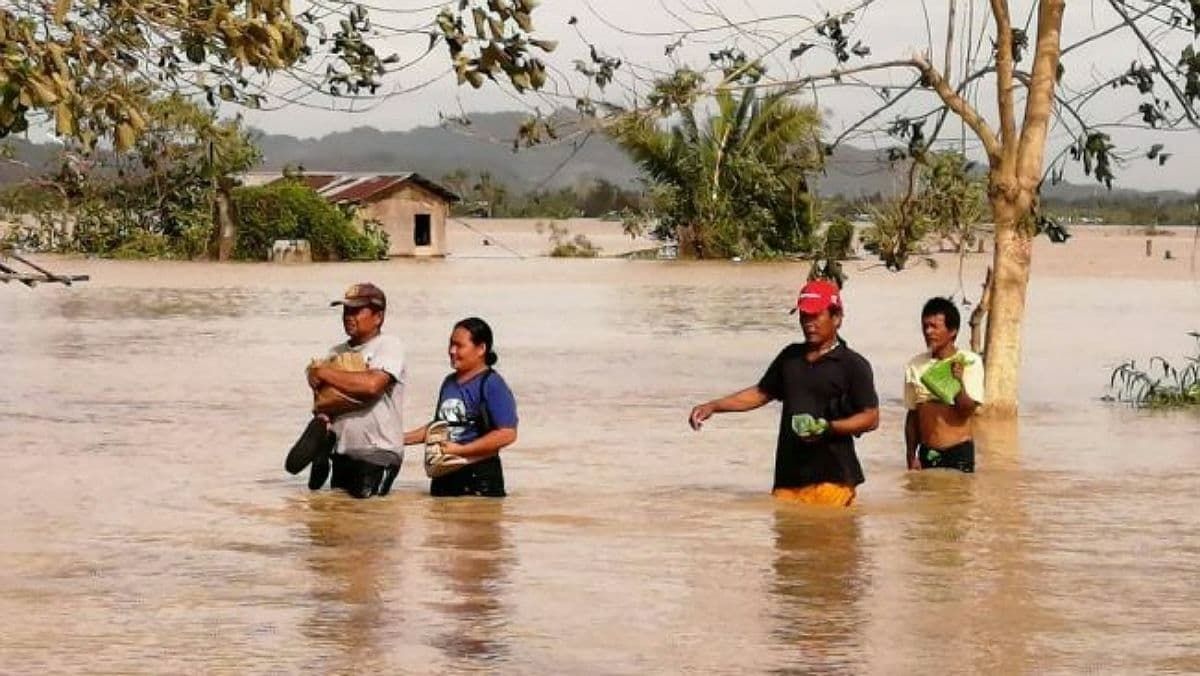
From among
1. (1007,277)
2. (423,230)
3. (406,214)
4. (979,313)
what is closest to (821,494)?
(1007,277)

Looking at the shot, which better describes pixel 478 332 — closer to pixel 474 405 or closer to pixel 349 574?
pixel 474 405

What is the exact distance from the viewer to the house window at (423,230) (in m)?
66.6

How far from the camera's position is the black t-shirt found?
10859mm

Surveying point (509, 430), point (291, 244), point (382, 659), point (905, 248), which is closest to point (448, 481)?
point (509, 430)

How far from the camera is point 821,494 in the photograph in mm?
Answer: 11273

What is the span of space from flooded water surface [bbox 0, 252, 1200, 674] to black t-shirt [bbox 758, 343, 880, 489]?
15.4 inches

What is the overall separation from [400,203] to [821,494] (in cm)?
5434

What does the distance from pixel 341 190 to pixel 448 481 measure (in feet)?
173

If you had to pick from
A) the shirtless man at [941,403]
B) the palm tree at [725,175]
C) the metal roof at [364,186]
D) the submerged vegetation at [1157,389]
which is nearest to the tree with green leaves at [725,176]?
the palm tree at [725,175]

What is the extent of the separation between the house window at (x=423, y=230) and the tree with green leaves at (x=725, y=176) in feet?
23.8

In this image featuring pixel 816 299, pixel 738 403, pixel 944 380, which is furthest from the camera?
pixel 944 380

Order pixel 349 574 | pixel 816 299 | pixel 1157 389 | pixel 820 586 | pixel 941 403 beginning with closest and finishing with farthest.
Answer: pixel 820 586
pixel 349 574
pixel 816 299
pixel 941 403
pixel 1157 389

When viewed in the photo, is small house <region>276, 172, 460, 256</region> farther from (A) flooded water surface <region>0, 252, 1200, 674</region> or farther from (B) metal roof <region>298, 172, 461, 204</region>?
(A) flooded water surface <region>0, 252, 1200, 674</region>

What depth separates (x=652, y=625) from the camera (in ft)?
30.7
